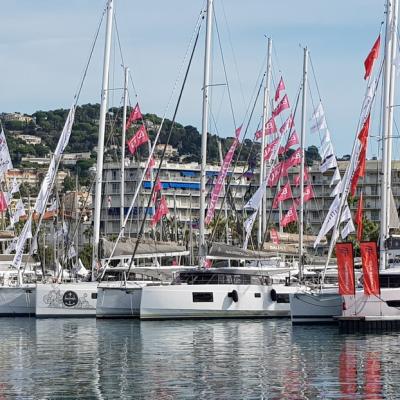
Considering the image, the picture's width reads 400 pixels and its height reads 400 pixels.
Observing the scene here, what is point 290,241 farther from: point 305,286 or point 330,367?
point 330,367

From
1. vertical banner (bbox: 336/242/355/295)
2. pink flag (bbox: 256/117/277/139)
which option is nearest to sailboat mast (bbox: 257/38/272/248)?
pink flag (bbox: 256/117/277/139)

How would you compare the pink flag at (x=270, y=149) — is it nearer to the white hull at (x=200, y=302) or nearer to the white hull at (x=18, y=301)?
the white hull at (x=200, y=302)

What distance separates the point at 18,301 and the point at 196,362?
3170 cm

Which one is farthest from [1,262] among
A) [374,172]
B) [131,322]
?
[374,172]

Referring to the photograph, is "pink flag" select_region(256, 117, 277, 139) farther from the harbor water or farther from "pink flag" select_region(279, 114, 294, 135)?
the harbor water

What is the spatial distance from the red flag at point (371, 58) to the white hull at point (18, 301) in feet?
81.2

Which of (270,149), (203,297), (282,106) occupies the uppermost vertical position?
(282,106)

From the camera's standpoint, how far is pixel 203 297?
68.1 metres

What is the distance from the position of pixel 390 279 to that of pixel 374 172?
11308cm

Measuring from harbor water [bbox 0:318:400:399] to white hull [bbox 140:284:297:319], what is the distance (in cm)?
137

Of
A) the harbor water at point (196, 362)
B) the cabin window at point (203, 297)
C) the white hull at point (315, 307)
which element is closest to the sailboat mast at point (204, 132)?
the cabin window at point (203, 297)

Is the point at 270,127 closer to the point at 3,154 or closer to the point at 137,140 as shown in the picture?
the point at 137,140

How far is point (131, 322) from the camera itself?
68.7 meters

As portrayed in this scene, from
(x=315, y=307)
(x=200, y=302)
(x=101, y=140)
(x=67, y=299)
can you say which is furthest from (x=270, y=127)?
(x=315, y=307)
